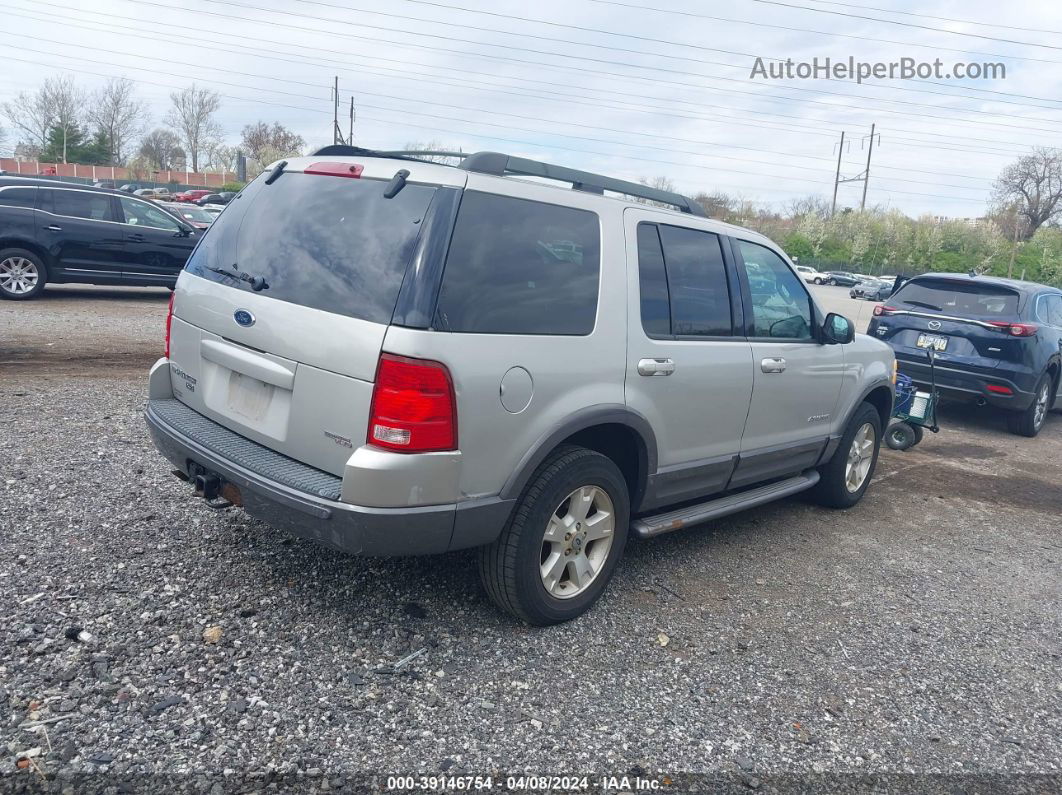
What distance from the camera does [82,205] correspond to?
11.9m

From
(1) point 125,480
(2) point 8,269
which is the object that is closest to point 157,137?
(2) point 8,269

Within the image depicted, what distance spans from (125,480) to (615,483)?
3020 millimetres

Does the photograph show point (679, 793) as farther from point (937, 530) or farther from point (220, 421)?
point (937, 530)

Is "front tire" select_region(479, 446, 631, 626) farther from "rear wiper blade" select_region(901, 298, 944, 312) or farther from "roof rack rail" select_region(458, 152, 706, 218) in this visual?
"rear wiper blade" select_region(901, 298, 944, 312)

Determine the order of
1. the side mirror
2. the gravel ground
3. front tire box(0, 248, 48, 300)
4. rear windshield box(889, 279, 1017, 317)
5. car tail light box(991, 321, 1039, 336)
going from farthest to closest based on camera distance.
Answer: front tire box(0, 248, 48, 300) < rear windshield box(889, 279, 1017, 317) < car tail light box(991, 321, 1039, 336) < the side mirror < the gravel ground

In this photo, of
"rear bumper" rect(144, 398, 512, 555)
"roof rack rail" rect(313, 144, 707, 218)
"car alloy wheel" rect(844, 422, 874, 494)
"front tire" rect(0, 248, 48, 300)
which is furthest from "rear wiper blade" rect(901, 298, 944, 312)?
"front tire" rect(0, 248, 48, 300)

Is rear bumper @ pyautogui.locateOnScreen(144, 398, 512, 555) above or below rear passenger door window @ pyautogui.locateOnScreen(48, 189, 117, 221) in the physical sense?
below

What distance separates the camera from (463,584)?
3900 millimetres

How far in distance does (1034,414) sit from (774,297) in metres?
6.09

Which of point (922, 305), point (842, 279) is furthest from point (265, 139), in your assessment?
point (922, 305)

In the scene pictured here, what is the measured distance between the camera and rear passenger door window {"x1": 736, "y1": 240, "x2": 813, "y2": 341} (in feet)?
15.2

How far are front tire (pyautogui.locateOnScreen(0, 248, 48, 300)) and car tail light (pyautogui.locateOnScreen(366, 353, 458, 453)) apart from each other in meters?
11.0

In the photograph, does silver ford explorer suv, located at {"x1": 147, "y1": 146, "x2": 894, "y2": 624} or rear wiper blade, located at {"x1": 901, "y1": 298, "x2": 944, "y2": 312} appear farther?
rear wiper blade, located at {"x1": 901, "y1": 298, "x2": 944, "y2": 312}

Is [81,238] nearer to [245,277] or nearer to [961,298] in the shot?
[245,277]
